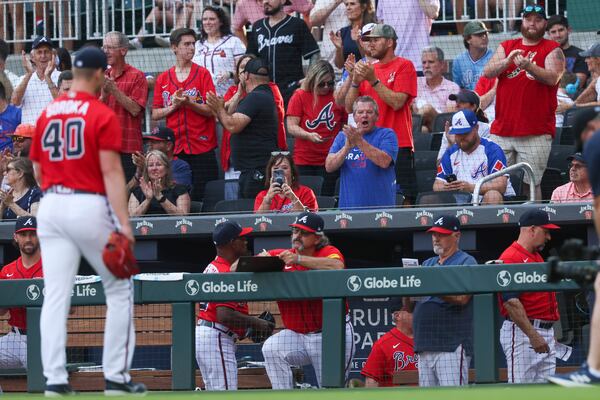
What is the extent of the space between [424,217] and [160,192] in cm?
243

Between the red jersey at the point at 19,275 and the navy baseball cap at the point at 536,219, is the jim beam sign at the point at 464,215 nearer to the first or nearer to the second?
the navy baseball cap at the point at 536,219

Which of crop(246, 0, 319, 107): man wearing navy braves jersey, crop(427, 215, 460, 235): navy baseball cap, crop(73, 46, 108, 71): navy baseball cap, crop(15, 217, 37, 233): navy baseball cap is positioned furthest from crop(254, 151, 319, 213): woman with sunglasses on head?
crop(73, 46, 108, 71): navy baseball cap

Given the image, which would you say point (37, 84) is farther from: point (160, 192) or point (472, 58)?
point (472, 58)

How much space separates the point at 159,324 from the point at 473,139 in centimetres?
310

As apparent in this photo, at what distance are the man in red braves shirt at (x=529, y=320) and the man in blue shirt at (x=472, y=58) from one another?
3.90 m

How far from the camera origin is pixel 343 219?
11.2 metres

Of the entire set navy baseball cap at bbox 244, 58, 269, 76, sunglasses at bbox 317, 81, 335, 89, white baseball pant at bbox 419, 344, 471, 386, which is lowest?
white baseball pant at bbox 419, 344, 471, 386

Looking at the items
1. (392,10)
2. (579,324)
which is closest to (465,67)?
(392,10)

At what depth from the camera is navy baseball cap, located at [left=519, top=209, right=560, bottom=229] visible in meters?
10.4

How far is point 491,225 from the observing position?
11070 millimetres

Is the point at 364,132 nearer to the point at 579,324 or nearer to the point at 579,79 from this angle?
the point at 579,324

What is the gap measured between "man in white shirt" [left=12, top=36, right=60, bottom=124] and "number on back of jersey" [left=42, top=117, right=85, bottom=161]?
6.59m

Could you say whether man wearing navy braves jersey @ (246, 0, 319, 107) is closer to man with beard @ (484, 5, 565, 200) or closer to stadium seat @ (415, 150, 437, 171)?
stadium seat @ (415, 150, 437, 171)

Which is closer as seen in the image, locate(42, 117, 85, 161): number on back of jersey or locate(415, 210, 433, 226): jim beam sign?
locate(42, 117, 85, 161): number on back of jersey
